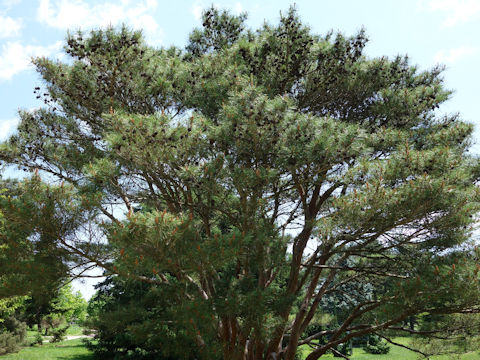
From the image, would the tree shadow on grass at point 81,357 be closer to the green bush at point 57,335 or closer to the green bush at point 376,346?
the green bush at point 57,335

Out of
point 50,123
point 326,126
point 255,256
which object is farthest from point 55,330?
→ point 326,126

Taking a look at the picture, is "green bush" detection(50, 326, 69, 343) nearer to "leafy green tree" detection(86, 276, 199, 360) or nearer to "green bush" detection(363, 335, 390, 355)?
"leafy green tree" detection(86, 276, 199, 360)

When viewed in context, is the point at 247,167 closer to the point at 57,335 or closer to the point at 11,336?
the point at 11,336

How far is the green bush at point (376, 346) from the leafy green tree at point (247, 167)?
11.0 metres

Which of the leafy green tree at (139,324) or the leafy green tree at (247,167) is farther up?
the leafy green tree at (247,167)

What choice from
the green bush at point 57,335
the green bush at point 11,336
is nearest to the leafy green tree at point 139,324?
the green bush at point 11,336

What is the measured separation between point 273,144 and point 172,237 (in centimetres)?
160

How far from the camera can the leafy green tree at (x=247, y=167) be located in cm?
426

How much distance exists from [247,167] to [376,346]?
1481 centimetres

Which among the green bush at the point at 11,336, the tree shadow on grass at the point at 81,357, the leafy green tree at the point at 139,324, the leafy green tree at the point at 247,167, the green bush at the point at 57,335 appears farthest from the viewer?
the green bush at the point at 57,335

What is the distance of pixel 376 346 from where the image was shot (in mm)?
16344

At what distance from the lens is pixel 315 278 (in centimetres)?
654

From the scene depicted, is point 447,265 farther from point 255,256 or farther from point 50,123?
point 50,123

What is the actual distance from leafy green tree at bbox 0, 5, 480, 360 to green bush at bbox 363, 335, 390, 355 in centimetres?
1102
